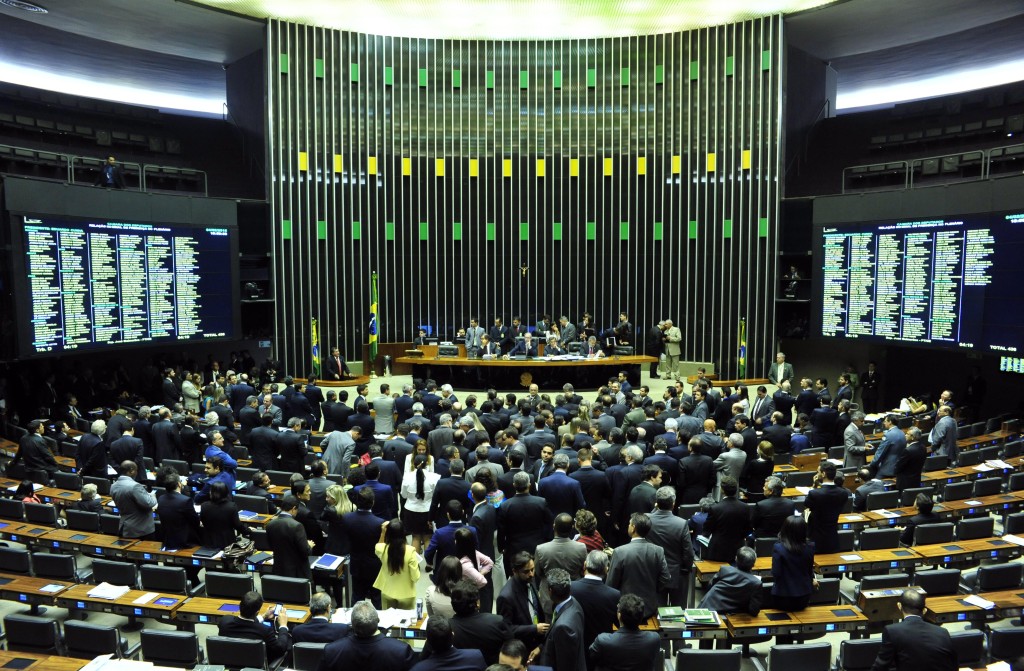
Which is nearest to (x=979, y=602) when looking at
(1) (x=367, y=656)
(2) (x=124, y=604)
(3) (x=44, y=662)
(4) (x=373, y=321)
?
(1) (x=367, y=656)

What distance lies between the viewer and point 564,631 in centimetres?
434

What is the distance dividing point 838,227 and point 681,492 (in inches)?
371

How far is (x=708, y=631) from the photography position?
5.28 m

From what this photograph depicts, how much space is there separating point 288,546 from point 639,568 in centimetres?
279

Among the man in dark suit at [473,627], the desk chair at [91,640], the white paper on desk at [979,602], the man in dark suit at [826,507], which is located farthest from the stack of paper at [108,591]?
the white paper on desk at [979,602]

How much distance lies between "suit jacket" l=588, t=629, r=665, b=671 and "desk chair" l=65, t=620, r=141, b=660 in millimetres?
3362

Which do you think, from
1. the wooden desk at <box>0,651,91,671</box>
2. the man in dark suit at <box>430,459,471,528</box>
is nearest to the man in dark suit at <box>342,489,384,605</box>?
the man in dark suit at <box>430,459,471,528</box>

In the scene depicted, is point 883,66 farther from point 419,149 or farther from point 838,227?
point 419,149

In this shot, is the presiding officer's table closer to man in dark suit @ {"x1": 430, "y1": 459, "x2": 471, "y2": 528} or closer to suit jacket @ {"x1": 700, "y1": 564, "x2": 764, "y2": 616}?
man in dark suit @ {"x1": 430, "y1": 459, "x2": 471, "y2": 528}

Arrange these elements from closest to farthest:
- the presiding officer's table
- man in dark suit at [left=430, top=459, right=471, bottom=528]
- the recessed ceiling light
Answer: man in dark suit at [left=430, top=459, right=471, bottom=528] < the recessed ceiling light < the presiding officer's table

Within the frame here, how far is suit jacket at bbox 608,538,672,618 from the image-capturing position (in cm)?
520

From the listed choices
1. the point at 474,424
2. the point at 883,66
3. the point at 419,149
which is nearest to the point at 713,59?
the point at 883,66

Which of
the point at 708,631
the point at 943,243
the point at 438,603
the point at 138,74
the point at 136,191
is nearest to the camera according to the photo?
Result: the point at 438,603

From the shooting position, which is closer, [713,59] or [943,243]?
[943,243]
